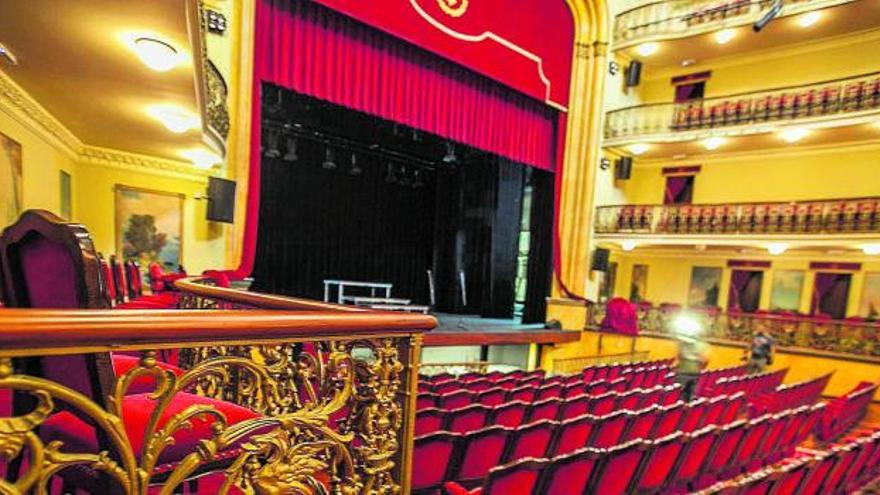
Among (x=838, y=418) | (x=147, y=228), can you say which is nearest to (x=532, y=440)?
(x=838, y=418)

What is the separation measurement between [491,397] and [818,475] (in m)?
2.48

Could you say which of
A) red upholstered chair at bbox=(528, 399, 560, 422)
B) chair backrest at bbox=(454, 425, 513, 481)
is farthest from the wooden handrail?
red upholstered chair at bbox=(528, 399, 560, 422)

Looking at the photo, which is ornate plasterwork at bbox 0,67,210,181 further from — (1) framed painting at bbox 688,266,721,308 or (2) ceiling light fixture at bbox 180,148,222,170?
(1) framed painting at bbox 688,266,721,308

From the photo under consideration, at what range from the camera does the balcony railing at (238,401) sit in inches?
28.1

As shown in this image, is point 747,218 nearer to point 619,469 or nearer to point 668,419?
point 668,419

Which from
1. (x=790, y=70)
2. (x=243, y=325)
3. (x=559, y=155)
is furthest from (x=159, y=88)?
(x=790, y=70)

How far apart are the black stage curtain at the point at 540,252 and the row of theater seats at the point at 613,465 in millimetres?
8101

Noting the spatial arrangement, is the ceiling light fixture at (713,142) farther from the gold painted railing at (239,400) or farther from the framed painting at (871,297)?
the gold painted railing at (239,400)

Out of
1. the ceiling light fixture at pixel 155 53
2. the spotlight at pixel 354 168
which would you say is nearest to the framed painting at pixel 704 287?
the spotlight at pixel 354 168

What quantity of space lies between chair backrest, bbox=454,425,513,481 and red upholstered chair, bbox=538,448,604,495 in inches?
20.3

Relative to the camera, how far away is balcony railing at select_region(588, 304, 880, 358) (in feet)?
31.9

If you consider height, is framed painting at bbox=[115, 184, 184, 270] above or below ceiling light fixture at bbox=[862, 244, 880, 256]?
below

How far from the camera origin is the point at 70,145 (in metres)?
6.01

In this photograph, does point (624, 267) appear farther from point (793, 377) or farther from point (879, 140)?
point (879, 140)
